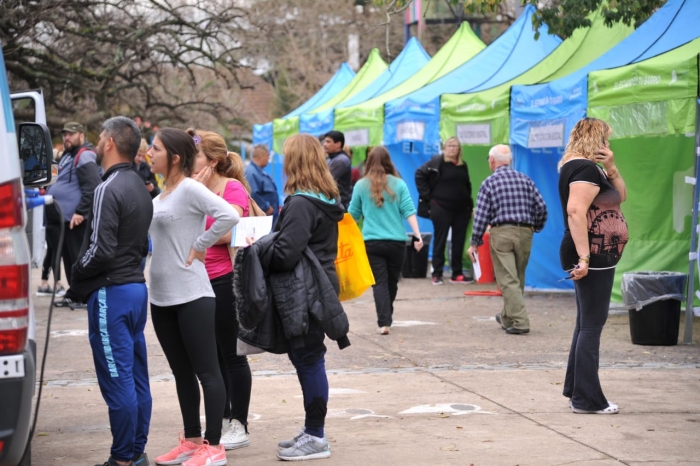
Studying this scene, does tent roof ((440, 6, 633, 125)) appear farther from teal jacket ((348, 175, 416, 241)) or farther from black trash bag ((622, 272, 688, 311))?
black trash bag ((622, 272, 688, 311))

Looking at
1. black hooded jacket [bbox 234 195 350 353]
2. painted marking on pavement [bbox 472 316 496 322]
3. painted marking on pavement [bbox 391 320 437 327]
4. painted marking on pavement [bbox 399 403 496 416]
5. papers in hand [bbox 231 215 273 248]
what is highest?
papers in hand [bbox 231 215 273 248]

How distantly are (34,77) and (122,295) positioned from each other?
13.0 metres

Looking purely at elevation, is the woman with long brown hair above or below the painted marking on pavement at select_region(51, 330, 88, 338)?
above

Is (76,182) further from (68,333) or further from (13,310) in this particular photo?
(13,310)

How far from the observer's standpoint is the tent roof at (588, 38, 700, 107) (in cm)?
889

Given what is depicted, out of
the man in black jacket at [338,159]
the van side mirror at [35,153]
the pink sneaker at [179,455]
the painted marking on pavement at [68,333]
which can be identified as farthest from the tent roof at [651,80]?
the van side mirror at [35,153]

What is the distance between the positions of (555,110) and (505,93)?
1.33m

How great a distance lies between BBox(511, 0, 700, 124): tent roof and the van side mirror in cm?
654

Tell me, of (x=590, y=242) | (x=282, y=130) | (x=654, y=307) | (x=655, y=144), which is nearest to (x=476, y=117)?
(x=655, y=144)

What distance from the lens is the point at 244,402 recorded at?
575cm

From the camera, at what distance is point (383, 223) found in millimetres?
10000

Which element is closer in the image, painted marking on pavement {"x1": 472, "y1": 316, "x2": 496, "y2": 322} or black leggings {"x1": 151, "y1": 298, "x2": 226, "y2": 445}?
black leggings {"x1": 151, "y1": 298, "x2": 226, "y2": 445}

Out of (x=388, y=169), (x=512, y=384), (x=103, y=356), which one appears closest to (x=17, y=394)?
(x=103, y=356)

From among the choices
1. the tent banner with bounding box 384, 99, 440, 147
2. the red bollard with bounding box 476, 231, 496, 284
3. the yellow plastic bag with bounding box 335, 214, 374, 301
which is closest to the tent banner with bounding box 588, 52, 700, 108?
the red bollard with bounding box 476, 231, 496, 284
